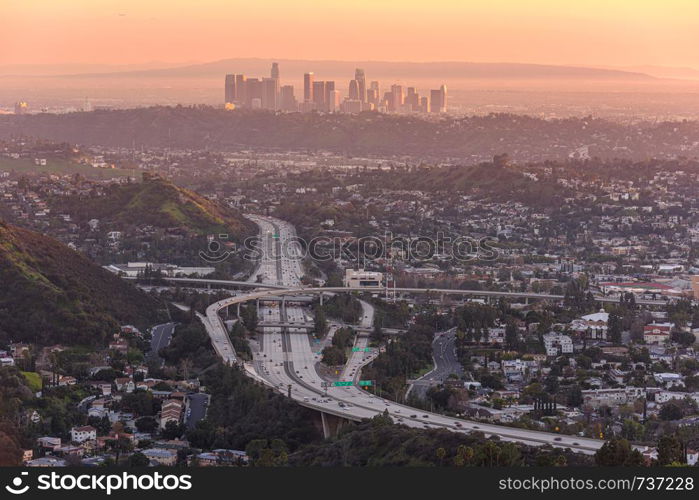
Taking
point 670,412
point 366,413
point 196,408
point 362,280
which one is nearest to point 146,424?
point 196,408

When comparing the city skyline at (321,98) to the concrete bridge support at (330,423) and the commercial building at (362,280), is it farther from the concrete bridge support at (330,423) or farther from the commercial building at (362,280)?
the concrete bridge support at (330,423)

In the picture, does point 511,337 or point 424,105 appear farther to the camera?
point 424,105

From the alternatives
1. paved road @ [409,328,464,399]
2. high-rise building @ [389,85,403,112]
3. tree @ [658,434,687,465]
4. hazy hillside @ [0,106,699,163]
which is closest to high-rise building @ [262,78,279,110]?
high-rise building @ [389,85,403,112]

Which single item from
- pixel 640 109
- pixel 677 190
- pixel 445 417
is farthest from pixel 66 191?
pixel 640 109

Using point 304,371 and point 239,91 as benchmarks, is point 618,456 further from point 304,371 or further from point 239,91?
point 239,91

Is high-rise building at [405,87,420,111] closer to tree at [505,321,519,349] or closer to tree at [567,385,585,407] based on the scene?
tree at [505,321,519,349]

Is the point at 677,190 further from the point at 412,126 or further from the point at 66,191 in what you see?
the point at 412,126
